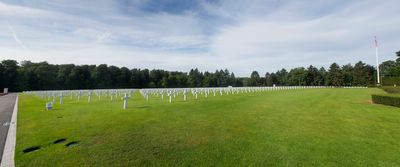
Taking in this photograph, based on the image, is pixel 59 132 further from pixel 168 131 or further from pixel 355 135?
pixel 355 135

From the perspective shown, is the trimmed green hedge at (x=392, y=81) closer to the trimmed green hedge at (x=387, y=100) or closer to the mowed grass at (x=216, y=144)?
the trimmed green hedge at (x=387, y=100)

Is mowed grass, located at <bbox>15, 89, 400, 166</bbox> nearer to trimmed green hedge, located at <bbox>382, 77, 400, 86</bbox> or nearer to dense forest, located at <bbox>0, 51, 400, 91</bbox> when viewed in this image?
trimmed green hedge, located at <bbox>382, 77, 400, 86</bbox>

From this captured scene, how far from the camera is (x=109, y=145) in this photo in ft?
19.0

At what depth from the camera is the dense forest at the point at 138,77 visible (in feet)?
210

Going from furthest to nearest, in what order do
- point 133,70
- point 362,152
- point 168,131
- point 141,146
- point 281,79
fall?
point 281,79 < point 133,70 < point 168,131 < point 141,146 < point 362,152

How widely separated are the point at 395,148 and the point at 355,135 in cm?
118

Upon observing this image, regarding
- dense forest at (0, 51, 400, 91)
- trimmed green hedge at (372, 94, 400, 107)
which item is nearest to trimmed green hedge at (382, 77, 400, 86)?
dense forest at (0, 51, 400, 91)

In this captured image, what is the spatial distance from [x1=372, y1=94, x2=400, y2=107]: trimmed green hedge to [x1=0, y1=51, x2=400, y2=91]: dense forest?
59.3m

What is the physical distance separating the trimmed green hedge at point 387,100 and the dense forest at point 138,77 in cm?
5927

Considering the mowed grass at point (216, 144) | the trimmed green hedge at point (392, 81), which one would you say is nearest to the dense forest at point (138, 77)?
the trimmed green hedge at point (392, 81)

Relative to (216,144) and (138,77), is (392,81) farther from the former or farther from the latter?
(138,77)

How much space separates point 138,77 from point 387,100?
275 feet

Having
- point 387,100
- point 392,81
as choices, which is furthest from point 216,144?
point 392,81

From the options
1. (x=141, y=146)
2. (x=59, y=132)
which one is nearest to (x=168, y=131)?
(x=141, y=146)
